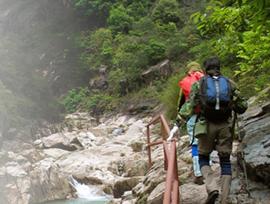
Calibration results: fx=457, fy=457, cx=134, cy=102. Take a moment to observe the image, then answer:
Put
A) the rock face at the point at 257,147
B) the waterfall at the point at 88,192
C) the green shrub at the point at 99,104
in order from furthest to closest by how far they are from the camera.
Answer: the green shrub at the point at 99,104, the waterfall at the point at 88,192, the rock face at the point at 257,147

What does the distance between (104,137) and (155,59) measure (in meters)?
6.83

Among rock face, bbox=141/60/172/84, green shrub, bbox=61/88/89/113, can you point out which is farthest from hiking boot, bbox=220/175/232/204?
green shrub, bbox=61/88/89/113

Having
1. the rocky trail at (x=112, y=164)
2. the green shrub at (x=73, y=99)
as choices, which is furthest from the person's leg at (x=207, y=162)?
the green shrub at (x=73, y=99)

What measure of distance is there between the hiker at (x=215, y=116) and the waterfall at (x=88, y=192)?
22.4 feet

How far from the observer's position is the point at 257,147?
3816 mm

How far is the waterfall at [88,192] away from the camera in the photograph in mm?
10328

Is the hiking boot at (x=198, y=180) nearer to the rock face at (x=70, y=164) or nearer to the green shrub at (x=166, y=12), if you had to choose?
the rock face at (x=70, y=164)

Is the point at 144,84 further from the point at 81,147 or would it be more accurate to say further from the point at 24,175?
the point at 24,175

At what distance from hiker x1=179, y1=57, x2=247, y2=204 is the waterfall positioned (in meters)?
6.82

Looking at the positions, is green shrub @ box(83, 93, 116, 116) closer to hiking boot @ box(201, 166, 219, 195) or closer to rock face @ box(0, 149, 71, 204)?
rock face @ box(0, 149, 71, 204)

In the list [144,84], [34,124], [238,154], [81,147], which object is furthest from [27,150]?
[238,154]

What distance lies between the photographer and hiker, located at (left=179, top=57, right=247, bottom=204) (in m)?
3.22

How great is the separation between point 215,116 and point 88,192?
812 centimetres

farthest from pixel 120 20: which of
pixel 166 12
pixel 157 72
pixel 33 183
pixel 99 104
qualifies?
pixel 33 183
